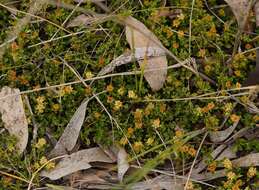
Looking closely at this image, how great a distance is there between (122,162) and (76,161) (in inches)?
9.9

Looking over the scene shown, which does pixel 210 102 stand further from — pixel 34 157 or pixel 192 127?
pixel 34 157

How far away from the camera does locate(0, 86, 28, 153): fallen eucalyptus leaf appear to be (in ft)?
8.95

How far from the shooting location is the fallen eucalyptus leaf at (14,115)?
8.95 feet

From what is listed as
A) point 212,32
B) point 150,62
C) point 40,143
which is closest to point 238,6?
point 212,32

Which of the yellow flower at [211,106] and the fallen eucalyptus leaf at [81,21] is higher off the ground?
the fallen eucalyptus leaf at [81,21]

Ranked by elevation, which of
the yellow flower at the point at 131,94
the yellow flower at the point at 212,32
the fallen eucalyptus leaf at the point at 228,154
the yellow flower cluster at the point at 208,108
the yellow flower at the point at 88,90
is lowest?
the fallen eucalyptus leaf at the point at 228,154

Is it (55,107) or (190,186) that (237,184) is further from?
(55,107)

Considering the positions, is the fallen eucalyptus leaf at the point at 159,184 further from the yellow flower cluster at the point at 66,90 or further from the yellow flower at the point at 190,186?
the yellow flower cluster at the point at 66,90

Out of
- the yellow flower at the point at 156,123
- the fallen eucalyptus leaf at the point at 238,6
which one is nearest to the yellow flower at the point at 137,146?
the yellow flower at the point at 156,123

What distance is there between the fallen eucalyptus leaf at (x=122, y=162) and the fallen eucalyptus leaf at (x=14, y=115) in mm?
516

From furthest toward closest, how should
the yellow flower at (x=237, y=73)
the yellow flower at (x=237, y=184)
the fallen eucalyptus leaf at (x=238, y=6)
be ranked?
the fallen eucalyptus leaf at (x=238, y=6)
the yellow flower at (x=237, y=73)
the yellow flower at (x=237, y=184)

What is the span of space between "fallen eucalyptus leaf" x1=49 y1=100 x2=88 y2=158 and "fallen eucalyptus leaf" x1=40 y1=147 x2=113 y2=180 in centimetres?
5

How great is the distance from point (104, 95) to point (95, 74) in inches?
5.6

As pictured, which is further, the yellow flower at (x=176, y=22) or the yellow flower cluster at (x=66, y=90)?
the yellow flower at (x=176, y=22)
